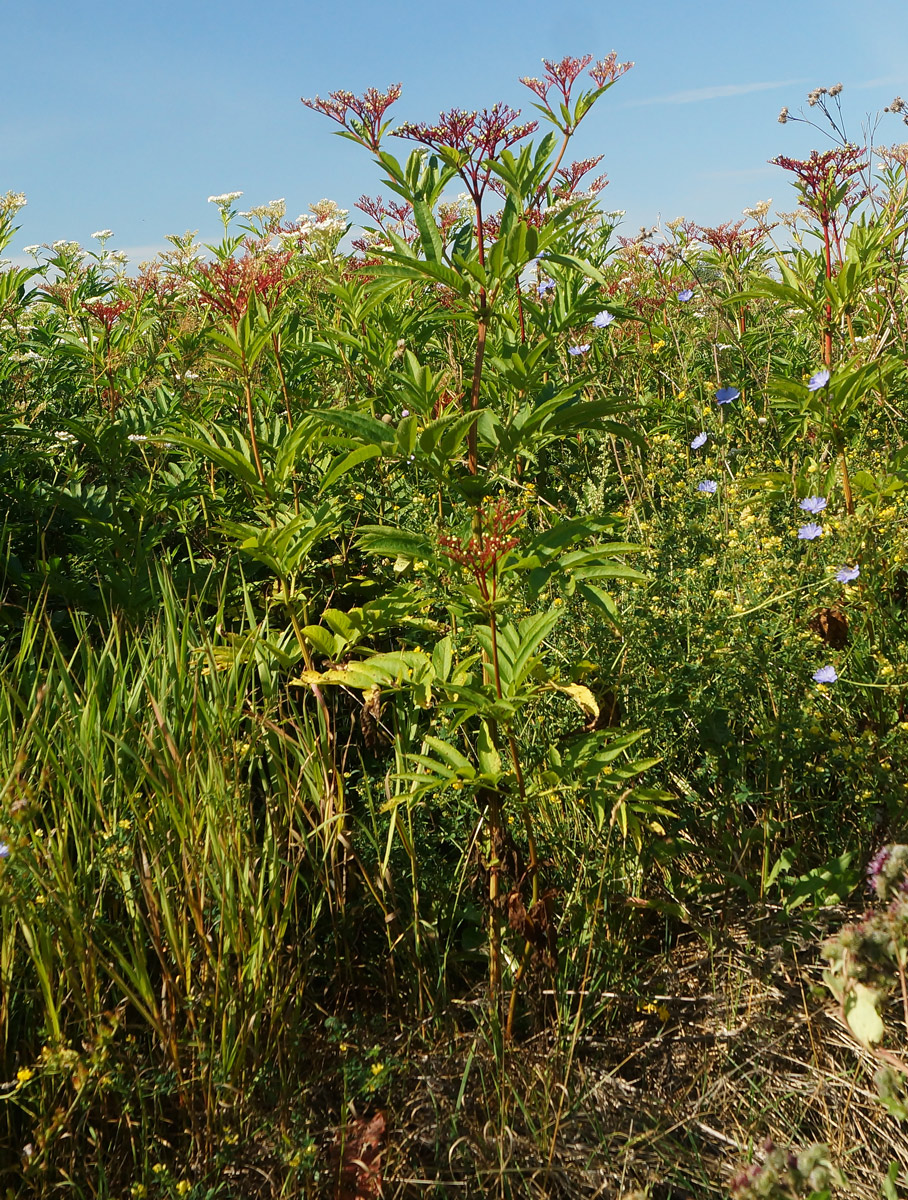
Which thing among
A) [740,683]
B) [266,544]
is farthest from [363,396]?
[740,683]

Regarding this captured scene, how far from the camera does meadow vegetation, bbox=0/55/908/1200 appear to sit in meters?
1.71

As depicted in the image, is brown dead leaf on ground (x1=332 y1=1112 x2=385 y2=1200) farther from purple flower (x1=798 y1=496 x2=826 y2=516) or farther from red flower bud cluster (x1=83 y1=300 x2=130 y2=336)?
red flower bud cluster (x1=83 y1=300 x2=130 y2=336)

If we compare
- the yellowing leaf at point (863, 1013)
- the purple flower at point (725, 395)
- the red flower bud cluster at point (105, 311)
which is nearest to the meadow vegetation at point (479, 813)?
the yellowing leaf at point (863, 1013)

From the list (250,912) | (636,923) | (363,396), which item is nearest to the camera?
(250,912)

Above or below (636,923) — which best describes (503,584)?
above

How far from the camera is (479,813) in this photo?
216cm

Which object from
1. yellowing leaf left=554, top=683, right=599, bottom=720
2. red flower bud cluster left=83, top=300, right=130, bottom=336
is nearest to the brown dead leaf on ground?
yellowing leaf left=554, top=683, right=599, bottom=720

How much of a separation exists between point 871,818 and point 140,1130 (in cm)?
160

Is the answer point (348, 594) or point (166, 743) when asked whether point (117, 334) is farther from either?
point (166, 743)

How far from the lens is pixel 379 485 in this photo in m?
3.19

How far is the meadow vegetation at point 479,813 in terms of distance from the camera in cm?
171

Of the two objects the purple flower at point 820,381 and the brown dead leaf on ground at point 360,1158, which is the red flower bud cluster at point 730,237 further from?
the brown dead leaf on ground at point 360,1158

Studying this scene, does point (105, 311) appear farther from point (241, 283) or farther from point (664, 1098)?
point (664, 1098)

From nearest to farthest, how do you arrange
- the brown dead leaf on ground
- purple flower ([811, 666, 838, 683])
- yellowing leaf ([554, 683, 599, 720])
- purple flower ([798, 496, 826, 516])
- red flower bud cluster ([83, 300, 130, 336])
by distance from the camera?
1. the brown dead leaf on ground
2. yellowing leaf ([554, 683, 599, 720])
3. purple flower ([811, 666, 838, 683])
4. purple flower ([798, 496, 826, 516])
5. red flower bud cluster ([83, 300, 130, 336])
